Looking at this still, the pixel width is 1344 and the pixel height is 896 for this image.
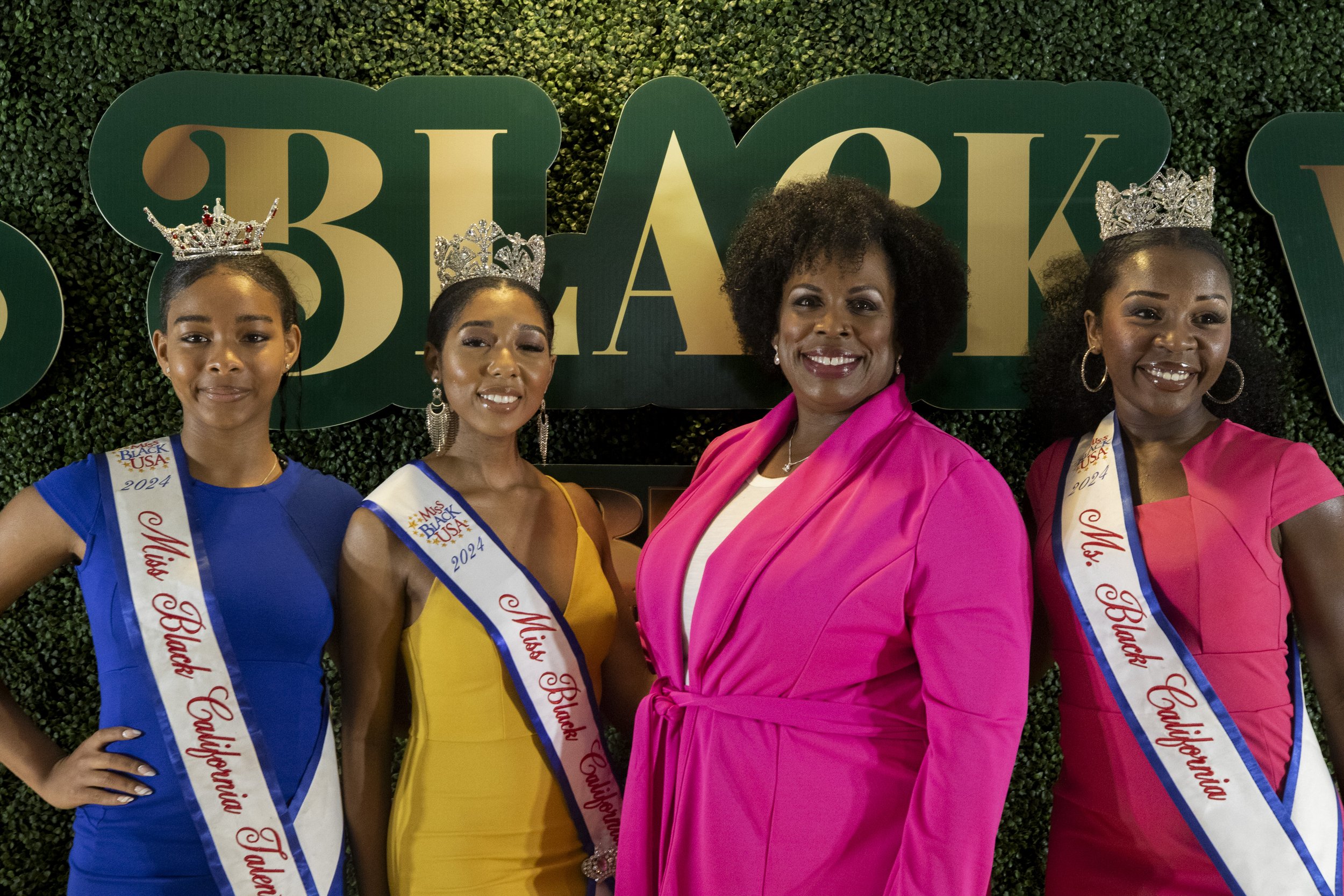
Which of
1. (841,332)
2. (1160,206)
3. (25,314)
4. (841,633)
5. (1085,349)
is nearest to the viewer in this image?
(841,633)

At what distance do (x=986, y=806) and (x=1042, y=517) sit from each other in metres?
0.70

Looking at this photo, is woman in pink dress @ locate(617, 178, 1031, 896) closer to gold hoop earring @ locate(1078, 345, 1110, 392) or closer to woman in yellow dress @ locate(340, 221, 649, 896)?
woman in yellow dress @ locate(340, 221, 649, 896)

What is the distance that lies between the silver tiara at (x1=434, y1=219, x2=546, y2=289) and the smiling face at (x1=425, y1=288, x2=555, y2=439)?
9 centimetres

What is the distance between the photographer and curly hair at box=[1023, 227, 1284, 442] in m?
1.71

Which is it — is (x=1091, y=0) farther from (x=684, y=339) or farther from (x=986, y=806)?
(x=986, y=806)

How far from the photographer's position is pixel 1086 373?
1.84 m

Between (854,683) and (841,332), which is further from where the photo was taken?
(841,332)

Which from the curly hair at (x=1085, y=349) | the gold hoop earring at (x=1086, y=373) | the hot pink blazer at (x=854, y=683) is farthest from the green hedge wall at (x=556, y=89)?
the hot pink blazer at (x=854, y=683)

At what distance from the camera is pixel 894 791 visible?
1.37 meters

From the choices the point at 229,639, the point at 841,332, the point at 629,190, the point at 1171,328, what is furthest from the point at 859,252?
the point at 229,639

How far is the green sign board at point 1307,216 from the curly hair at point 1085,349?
10.8 inches

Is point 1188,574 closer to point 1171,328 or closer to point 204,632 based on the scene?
point 1171,328

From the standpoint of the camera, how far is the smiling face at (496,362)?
1.71 meters

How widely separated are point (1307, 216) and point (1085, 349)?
29.8 inches
